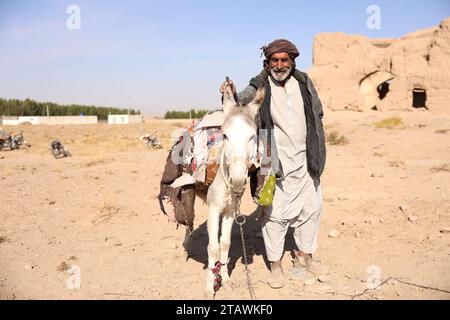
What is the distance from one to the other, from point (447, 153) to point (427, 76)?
13044mm

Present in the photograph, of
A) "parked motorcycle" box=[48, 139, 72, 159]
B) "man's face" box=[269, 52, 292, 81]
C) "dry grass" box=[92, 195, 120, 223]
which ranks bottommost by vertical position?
"dry grass" box=[92, 195, 120, 223]

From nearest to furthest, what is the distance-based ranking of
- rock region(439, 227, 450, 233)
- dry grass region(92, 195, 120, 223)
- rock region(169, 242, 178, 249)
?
rock region(439, 227, 450, 233)
rock region(169, 242, 178, 249)
dry grass region(92, 195, 120, 223)

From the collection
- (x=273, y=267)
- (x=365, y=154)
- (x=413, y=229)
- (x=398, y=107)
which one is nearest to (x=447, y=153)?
(x=365, y=154)

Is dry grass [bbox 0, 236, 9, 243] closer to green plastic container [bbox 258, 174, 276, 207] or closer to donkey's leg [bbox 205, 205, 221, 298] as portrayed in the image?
donkey's leg [bbox 205, 205, 221, 298]

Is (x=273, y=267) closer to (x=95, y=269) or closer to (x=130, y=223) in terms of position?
(x=95, y=269)

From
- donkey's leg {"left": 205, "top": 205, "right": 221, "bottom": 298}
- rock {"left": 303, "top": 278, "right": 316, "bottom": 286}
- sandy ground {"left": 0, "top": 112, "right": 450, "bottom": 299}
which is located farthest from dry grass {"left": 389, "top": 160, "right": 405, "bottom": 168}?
donkey's leg {"left": 205, "top": 205, "right": 221, "bottom": 298}

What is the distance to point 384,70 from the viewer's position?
22.8m

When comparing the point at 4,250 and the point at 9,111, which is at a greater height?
the point at 9,111

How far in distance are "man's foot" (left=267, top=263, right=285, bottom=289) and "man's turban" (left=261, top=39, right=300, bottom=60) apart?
2105 mm

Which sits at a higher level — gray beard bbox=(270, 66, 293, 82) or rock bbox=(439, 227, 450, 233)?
gray beard bbox=(270, 66, 293, 82)

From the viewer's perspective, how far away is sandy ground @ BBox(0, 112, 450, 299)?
137 inches

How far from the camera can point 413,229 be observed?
4793 mm

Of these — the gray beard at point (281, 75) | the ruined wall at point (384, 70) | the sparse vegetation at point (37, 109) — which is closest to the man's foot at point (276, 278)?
Result: the gray beard at point (281, 75)

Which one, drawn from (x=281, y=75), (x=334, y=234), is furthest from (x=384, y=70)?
(x=281, y=75)
